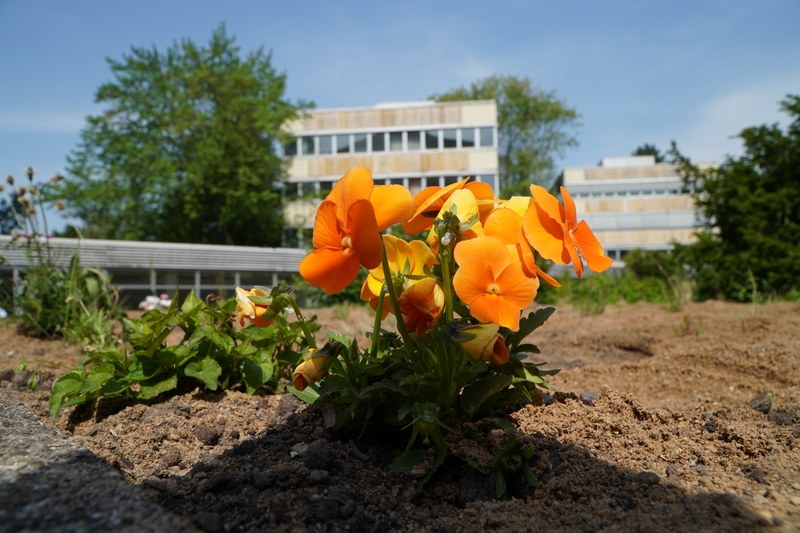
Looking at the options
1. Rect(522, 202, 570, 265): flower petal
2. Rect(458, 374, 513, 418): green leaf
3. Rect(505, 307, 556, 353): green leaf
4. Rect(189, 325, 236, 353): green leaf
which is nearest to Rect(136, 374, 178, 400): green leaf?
Rect(189, 325, 236, 353): green leaf

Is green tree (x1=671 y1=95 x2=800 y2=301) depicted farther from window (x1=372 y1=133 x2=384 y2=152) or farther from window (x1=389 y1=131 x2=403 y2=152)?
window (x1=372 y1=133 x2=384 y2=152)

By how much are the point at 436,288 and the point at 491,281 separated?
4.8 inches

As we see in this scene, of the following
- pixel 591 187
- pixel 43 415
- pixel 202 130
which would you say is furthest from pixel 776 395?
pixel 591 187

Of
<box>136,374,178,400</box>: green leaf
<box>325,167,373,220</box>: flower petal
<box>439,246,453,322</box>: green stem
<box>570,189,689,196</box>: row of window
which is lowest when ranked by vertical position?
<box>136,374,178,400</box>: green leaf

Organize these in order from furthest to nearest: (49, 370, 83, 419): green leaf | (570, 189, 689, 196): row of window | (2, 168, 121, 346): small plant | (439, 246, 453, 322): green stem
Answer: (570, 189, 689, 196): row of window → (2, 168, 121, 346): small plant → (49, 370, 83, 419): green leaf → (439, 246, 453, 322): green stem

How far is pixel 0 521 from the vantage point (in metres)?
0.83

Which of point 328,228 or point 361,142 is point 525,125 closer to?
point 361,142

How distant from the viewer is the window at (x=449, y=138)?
82.3 ft

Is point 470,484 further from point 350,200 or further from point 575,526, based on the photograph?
point 350,200

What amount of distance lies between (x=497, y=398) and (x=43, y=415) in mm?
1658

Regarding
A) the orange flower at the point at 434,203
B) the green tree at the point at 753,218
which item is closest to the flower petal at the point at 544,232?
the orange flower at the point at 434,203

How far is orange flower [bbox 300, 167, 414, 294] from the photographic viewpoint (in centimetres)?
116

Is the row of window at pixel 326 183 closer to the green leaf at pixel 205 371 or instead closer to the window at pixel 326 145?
the window at pixel 326 145

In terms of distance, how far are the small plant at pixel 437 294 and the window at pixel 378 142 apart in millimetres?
24620
